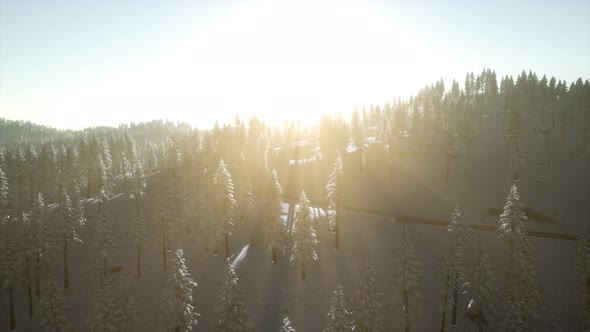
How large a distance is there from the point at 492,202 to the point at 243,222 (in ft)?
177

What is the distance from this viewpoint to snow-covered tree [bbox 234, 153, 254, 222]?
197 feet

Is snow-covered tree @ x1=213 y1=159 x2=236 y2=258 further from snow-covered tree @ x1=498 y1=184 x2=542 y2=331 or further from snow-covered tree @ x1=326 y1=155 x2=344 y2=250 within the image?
snow-covered tree @ x1=498 y1=184 x2=542 y2=331

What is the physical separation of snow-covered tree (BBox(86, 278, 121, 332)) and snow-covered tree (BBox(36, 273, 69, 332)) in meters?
4.57

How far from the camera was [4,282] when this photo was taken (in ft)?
123

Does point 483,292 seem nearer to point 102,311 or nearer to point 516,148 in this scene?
point 102,311

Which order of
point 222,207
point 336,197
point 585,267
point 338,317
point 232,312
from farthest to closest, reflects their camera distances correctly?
point 222,207 → point 336,197 → point 585,267 → point 232,312 → point 338,317

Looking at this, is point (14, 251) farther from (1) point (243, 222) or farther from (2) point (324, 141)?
(2) point (324, 141)

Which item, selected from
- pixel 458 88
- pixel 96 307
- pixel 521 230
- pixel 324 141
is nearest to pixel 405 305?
pixel 521 230

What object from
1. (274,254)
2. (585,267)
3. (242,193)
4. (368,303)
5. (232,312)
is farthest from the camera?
(242,193)

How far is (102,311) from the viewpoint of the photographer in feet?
106

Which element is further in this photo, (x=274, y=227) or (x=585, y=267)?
(x=274, y=227)

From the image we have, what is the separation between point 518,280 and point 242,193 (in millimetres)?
46062

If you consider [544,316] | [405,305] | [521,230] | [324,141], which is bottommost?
[544,316]

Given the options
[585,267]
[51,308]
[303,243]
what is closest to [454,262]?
[585,267]
